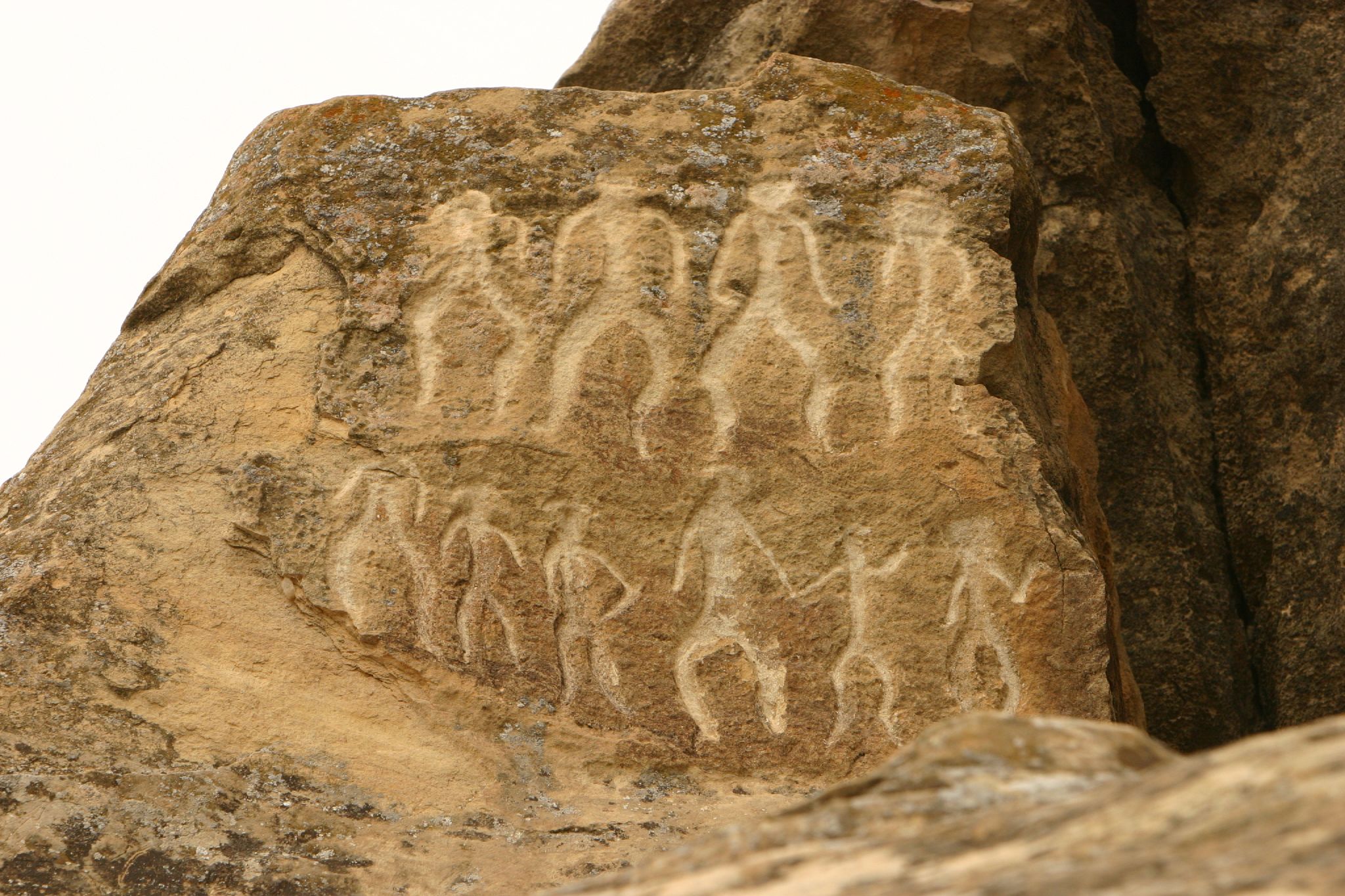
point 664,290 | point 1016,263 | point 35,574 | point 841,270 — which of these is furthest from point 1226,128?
point 35,574

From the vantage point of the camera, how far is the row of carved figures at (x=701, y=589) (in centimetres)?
402

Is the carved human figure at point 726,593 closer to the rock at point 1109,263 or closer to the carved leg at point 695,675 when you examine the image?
the carved leg at point 695,675

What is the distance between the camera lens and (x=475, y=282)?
442 centimetres

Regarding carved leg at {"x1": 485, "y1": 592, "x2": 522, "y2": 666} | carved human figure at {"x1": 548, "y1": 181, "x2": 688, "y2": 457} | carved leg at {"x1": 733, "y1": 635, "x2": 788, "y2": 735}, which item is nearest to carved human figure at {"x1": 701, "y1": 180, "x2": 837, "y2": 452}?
carved human figure at {"x1": 548, "y1": 181, "x2": 688, "y2": 457}

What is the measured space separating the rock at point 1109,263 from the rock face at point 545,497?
1.25m

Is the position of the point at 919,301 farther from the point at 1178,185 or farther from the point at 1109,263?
the point at 1178,185

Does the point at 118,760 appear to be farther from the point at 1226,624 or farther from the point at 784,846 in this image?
the point at 1226,624

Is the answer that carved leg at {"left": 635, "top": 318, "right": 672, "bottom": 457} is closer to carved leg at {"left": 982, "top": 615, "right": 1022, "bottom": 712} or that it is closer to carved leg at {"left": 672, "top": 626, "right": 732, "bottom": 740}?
carved leg at {"left": 672, "top": 626, "right": 732, "bottom": 740}

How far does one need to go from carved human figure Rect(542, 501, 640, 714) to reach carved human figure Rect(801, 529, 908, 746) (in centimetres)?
52

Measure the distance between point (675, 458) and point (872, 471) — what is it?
52cm

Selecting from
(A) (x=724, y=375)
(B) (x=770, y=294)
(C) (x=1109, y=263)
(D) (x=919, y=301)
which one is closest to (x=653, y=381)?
(A) (x=724, y=375)

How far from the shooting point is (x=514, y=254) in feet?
14.6

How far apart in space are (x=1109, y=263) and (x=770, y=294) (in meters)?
2.05

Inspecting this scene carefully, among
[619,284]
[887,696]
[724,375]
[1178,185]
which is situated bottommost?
[887,696]
